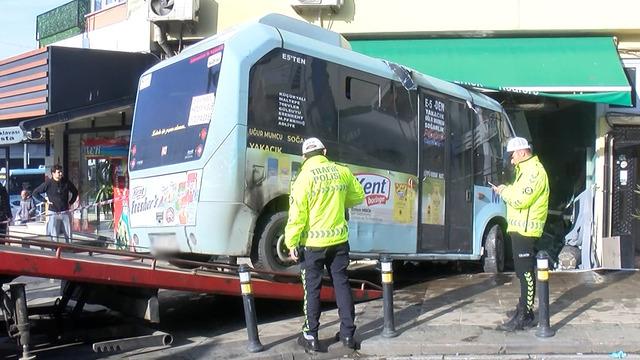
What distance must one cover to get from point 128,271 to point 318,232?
1659 mm

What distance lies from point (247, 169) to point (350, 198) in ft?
3.38

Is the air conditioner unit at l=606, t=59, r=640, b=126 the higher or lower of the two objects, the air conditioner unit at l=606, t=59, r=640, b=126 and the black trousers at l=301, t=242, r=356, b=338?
the higher

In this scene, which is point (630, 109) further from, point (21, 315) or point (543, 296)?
point (21, 315)

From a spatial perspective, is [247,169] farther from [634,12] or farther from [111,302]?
[634,12]

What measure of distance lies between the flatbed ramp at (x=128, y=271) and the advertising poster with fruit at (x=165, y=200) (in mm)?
462

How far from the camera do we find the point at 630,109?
451 inches

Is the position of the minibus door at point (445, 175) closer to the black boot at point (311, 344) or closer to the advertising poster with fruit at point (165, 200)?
the black boot at point (311, 344)

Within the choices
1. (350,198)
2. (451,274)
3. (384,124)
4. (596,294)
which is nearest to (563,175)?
(451,274)

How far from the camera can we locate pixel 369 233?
737 cm

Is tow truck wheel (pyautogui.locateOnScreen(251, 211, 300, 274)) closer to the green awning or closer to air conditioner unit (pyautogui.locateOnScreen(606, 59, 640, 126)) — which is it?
the green awning

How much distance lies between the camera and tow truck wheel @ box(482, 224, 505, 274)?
952 cm

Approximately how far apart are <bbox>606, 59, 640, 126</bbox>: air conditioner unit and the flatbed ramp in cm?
697

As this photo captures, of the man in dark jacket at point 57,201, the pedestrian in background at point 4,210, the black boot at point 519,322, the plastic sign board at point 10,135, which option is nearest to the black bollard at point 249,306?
the black boot at point 519,322

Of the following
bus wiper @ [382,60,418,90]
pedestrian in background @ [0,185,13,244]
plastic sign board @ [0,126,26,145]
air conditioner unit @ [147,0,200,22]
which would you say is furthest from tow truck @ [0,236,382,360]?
plastic sign board @ [0,126,26,145]
